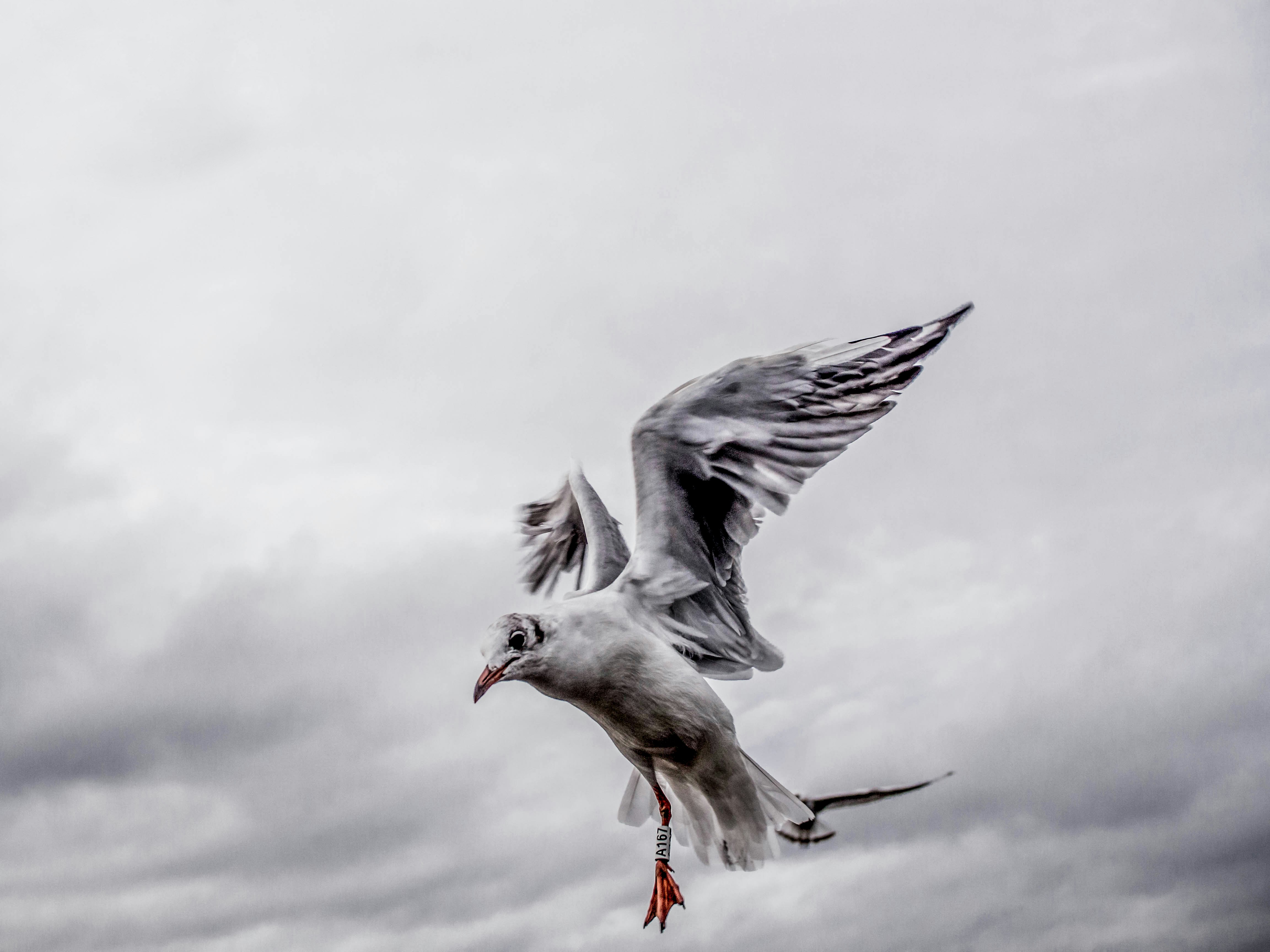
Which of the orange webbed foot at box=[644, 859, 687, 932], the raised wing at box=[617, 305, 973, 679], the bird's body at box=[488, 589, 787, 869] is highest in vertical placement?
the raised wing at box=[617, 305, 973, 679]

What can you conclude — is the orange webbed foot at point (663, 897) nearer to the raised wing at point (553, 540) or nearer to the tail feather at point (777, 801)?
the tail feather at point (777, 801)

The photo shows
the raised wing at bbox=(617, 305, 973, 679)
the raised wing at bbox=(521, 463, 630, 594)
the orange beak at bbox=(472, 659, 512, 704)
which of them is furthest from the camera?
the raised wing at bbox=(521, 463, 630, 594)

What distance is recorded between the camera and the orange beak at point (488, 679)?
6.73m

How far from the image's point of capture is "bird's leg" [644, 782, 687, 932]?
296 inches

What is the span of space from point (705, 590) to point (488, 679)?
1867 millimetres

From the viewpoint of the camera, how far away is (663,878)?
300 inches

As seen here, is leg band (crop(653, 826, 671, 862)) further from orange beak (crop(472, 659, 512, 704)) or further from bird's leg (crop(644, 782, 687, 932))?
orange beak (crop(472, 659, 512, 704))

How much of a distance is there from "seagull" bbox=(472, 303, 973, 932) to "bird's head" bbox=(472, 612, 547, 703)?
46 millimetres

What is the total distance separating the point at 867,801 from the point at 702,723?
1.29m

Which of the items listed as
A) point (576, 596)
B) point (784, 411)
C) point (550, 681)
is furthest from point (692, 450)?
point (550, 681)

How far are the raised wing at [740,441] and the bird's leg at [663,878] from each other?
957mm

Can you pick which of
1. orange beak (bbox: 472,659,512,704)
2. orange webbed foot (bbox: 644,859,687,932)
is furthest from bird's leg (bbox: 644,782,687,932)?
orange beak (bbox: 472,659,512,704)

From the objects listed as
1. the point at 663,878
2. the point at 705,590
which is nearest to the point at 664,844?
the point at 663,878

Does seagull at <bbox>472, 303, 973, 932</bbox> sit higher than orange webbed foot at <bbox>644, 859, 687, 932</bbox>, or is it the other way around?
seagull at <bbox>472, 303, 973, 932</bbox>
